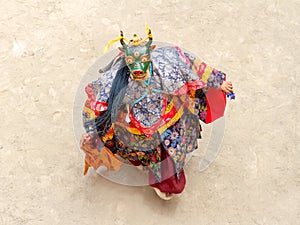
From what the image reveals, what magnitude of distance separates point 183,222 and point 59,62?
103 centimetres

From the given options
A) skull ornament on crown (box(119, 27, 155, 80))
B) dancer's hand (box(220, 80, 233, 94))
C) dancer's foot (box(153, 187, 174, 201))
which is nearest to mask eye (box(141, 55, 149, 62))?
skull ornament on crown (box(119, 27, 155, 80))

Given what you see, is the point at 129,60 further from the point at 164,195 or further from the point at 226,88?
the point at 164,195

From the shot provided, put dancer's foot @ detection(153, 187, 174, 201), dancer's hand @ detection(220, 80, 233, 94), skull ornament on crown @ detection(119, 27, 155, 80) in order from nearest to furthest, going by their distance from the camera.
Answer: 1. skull ornament on crown @ detection(119, 27, 155, 80)
2. dancer's hand @ detection(220, 80, 233, 94)
3. dancer's foot @ detection(153, 187, 174, 201)

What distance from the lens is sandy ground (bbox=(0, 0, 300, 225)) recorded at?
7.47 ft

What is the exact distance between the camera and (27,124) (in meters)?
2.51

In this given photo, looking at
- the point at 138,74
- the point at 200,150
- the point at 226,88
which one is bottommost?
the point at 200,150

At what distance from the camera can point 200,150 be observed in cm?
Answer: 243

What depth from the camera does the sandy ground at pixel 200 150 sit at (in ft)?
7.47

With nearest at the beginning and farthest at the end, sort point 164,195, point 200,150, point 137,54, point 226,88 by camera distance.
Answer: point 137,54 < point 226,88 < point 164,195 < point 200,150

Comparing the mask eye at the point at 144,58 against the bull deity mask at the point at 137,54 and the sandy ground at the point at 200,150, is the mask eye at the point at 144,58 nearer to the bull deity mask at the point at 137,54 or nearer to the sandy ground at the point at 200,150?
the bull deity mask at the point at 137,54

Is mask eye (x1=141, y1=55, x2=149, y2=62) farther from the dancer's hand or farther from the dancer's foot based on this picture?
the dancer's foot

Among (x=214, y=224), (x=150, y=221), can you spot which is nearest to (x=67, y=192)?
(x=150, y=221)

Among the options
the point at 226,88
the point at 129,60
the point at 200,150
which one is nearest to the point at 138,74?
the point at 129,60

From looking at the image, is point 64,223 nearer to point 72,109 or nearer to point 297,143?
point 72,109
